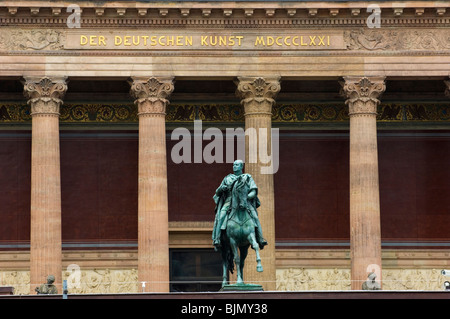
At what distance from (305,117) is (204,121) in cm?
361

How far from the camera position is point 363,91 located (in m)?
50.4

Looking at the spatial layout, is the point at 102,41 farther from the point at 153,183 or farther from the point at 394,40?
the point at 394,40

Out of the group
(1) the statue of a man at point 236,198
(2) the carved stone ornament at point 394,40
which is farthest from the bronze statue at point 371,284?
(2) the carved stone ornament at point 394,40

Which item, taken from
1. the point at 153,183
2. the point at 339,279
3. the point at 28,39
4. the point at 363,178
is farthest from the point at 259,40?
the point at 339,279

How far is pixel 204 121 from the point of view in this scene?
5450 cm

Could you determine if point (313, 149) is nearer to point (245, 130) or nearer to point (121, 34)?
point (245, 130)

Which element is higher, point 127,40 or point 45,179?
point 127,40

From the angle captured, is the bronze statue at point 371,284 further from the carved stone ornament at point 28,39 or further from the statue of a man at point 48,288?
the carved stone ornament at point 28,39

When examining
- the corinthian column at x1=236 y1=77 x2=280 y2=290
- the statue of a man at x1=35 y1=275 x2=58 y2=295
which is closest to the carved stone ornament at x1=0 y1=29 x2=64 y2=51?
the corinthian column at x1=236 y1=77 x2=280 y2=290

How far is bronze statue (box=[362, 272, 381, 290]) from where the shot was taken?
45381 millimetres

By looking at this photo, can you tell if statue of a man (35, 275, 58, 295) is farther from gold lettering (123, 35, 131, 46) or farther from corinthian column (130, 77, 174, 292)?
gold lettering (123, 35, 131, 46)

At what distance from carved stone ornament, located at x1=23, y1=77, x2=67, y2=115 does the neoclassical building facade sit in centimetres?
5

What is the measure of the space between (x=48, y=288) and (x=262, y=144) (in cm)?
907

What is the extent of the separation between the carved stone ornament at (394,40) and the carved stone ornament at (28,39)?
9.67 meters
